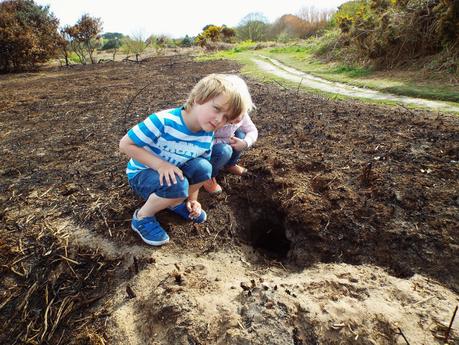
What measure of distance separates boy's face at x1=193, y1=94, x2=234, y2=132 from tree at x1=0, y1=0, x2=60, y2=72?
16.8 metres

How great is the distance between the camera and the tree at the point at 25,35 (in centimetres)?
1502

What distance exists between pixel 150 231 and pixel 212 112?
1.07m

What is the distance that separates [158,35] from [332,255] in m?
30.3

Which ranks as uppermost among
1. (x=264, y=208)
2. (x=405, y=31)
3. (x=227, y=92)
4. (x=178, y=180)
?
(x=405, y=31)

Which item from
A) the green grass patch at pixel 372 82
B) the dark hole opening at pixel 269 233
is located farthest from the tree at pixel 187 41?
the dark hole opening at pixel 269 233

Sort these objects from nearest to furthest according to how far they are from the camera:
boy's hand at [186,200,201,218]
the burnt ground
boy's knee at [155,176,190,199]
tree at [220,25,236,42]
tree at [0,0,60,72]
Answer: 1. the burnt ground
2. boy's knee at [155,176,190,199]
3. boy's hand at [186,200,201,218]
4. tree at [0,0,60,72]
5. tree at [220,25,236,42]

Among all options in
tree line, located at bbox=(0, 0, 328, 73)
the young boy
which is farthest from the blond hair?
tree line, located at bbox=(0, 0, 328, 73)

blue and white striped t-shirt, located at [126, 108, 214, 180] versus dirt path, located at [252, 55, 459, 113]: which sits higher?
blue and white striped t-shirt, located at [126, 108, 214, 180]

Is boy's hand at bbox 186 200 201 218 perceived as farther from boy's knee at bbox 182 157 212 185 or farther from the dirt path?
the dirt path

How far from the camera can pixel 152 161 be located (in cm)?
235

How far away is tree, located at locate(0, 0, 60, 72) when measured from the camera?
49.3 feet

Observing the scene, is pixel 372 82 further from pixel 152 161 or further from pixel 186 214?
pixel 152 161

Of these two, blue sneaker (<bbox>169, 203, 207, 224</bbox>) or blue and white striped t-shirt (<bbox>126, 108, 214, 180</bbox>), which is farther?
blue sneaker (<bbox>169, 203, 207, 224</bbox>)

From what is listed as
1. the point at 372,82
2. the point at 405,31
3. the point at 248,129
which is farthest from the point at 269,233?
the point at 405,31
